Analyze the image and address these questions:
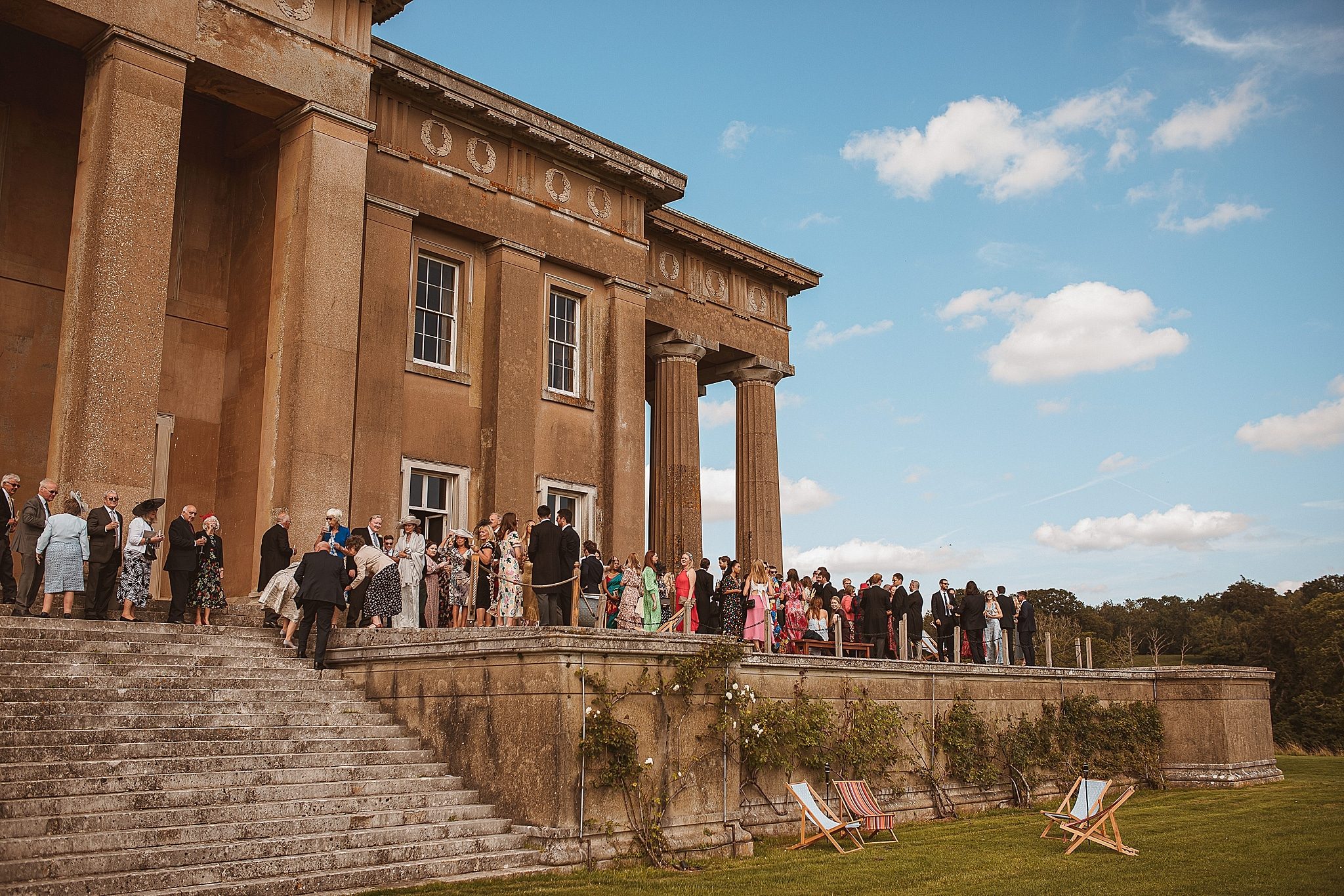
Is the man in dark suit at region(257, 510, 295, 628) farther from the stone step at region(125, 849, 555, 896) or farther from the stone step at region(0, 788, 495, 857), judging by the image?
the stone step at region(125, 849, 555, 896)

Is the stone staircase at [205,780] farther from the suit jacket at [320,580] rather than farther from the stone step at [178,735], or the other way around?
the suit jacket at [320,580]

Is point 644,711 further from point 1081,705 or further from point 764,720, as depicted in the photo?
point 1081,705

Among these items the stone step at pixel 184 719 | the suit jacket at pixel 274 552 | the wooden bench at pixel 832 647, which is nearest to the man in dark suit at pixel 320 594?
the stone step at pixel 184 719

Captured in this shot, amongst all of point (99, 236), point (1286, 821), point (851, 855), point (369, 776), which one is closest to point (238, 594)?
point (99, 236)

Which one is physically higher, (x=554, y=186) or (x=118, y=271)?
(x=554, y=186)

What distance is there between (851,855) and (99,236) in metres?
12.9

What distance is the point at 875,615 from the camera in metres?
19.7

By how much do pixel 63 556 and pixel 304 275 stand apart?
6.53m

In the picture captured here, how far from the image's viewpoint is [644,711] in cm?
1192

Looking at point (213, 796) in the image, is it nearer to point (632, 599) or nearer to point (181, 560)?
point (181, 560)

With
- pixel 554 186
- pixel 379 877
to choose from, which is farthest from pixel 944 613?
→ pixel 379 877

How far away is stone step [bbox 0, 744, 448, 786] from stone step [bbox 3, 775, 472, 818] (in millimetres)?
282

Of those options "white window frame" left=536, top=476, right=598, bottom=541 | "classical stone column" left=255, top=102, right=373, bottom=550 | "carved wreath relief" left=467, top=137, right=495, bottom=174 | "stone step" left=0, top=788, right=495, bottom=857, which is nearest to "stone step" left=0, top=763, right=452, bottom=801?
"stone step" left=0, top=788, right=495, bottom=857

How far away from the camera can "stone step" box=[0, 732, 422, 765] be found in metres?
9.63
